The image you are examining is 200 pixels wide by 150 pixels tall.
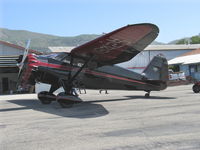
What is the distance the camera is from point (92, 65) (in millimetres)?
11719

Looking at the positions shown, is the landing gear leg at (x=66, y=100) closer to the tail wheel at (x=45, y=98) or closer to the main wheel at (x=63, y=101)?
the main wheel at (x=63, y=101)

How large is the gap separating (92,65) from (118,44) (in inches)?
87.5

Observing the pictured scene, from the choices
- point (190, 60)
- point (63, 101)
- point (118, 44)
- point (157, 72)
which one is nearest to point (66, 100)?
point (63, 101)

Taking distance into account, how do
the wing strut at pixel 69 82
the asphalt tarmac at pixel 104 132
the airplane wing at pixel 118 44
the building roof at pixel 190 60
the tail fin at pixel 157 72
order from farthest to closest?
1. the building roof at pixel 190 60
2. the tail fin at pixel 157 72
3. the wing strut at pixel 69 82
4. the airplane wing at pixel 118 44
5. the asphalt tarmac at pixel 104 132

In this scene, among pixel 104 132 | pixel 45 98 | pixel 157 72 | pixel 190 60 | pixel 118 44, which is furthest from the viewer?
pixel 190 60

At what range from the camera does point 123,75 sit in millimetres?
12742

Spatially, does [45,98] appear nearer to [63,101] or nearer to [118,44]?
[63,101]

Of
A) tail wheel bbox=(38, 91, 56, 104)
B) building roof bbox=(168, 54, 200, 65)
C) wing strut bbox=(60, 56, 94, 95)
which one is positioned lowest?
tail wheel bbox=(38, 91, 56, 104)

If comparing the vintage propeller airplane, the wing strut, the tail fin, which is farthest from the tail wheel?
the tail fin

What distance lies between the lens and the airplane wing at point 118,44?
8.62m

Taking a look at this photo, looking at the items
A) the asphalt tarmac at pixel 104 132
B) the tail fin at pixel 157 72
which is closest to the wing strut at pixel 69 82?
the asphalt tarmac at pixel 104 132

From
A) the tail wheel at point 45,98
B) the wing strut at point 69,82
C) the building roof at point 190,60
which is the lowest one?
the tail wheel at point 45,98

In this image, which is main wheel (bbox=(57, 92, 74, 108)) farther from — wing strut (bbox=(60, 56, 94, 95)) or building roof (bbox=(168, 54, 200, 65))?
building roof (bbox=(168, 54, 200, 65))

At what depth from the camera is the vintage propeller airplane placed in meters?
9.36
